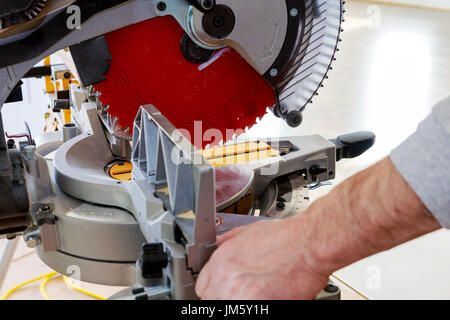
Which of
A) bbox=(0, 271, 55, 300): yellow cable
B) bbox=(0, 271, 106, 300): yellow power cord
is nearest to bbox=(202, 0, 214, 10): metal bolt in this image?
bbox=(0, 271, 106, 300): yellow power cord

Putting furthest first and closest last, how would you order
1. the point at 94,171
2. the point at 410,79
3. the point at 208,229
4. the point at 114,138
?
the point at 410,79
the point at 114,138
the point at 94,171
the point at 208,229

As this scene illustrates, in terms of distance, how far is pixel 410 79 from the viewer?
503 centimetres

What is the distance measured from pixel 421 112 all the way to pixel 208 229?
3.60 meters

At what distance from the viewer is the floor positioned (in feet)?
7.33

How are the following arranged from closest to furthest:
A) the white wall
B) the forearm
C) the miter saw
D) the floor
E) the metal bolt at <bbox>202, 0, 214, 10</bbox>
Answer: the forearm, the miter saw, the metal bolt at <bbox>202, 0, 214, 10</bbox>, the floor, the white wall

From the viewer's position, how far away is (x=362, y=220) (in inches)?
30.2

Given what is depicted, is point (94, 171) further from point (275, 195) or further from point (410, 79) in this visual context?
point (410, 79)

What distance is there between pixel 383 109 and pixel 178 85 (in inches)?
129

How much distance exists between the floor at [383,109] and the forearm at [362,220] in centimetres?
142

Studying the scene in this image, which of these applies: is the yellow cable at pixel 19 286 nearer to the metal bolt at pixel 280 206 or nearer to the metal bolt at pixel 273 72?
the metal bolt at pixel 280 206

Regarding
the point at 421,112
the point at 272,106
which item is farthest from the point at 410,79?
the point at 272,106

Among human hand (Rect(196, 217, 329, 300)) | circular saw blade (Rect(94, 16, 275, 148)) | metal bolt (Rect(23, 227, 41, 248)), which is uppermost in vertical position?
circular saw blade (Rect(94, 16, 275, 148))

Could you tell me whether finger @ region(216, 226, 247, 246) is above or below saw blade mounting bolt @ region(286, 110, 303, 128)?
below

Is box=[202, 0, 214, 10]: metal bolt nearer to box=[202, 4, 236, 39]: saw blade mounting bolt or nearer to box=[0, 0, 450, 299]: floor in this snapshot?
box=[202, 4, 236, 39]: saw blade mounting bolt
